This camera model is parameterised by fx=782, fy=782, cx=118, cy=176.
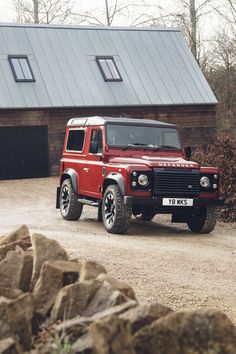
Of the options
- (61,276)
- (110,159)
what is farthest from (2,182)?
(61,276)

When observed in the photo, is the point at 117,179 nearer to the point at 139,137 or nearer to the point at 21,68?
the point at 139,137

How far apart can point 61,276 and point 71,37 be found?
28545 millimetres

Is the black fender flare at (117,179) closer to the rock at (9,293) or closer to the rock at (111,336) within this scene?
the rock at (9,293)

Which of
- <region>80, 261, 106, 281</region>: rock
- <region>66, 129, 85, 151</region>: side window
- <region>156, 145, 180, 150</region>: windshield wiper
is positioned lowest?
<region>156, 145, 180, 150</region>: windshield wiper

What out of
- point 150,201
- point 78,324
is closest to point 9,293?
point 78,324

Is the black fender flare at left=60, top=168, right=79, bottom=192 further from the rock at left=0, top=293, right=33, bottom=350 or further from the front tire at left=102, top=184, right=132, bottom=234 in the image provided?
the rock at left=0, top=293, right=33, bottom=350

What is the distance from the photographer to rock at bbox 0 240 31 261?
21.0ft

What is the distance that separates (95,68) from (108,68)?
0.53 m

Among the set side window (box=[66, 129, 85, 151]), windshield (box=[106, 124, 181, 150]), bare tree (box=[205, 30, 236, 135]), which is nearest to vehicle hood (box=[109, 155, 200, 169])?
windshield (box=[106, 124, 181, 150])

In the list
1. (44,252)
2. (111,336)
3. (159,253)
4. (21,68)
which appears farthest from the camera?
(21,68)

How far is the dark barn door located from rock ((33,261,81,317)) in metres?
24.3

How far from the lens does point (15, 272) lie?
5.49 m

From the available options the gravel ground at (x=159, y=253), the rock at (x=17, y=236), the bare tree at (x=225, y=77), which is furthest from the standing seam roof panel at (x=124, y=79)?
the rock at (x=17, y=236)

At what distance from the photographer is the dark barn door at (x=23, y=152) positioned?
2930 centimetres
